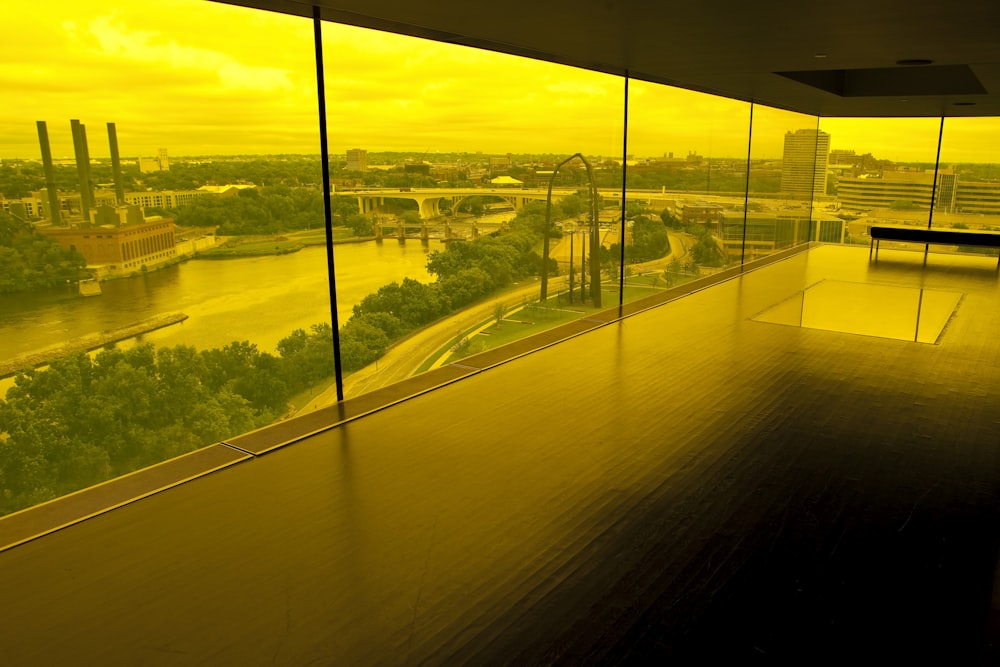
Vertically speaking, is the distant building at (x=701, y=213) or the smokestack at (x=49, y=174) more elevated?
the smokestack at (x=49, y=174)

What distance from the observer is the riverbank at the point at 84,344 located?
4.74 meters

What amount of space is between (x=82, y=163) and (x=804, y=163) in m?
11.9

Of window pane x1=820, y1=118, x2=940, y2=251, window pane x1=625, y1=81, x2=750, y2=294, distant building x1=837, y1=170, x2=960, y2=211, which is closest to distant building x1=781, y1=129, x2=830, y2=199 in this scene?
window pane x1=820, y1=118, x2=940, y2=251

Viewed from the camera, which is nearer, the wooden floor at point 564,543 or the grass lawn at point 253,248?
the wooden floor at point 564,543

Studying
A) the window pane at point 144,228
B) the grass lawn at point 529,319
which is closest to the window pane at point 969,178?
the grass lawn at point 529,319

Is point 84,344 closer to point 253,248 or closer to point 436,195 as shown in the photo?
point 253,248

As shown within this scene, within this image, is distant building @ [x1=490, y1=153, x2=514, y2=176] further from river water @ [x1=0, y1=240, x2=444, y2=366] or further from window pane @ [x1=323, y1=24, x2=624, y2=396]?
river water @ [x1=0, y1=240, x2=444, y2=366]

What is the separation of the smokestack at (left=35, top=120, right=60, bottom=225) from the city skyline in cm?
11

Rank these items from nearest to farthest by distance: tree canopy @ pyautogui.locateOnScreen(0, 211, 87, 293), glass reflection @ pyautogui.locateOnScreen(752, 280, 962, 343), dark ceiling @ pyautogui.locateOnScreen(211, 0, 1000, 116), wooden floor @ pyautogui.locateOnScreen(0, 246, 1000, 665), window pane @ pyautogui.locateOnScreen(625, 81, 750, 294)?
wooden floor @ pyautogui.locateOnScreen(0, 246, 1000, 665) < dark ceiling @ pyautogui.locateOnScreen(211, 0, 1000, 116) < tree canopy @ pyautogui.locateOnScreen(0, 211, 87, 293) < glass reflection @ pyautogui.locateOnScreen(752, 280, 962, 343) < window pane @ pyautogui.locateOnScreen(625, 81, 750, 294)

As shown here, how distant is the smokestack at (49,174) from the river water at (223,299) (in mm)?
601

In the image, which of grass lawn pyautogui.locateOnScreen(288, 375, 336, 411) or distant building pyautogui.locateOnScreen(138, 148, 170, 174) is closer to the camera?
grass lawn pyautogui.locateOnScreen(288, 375, 336, 411)

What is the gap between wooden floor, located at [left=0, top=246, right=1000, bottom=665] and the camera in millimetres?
2119

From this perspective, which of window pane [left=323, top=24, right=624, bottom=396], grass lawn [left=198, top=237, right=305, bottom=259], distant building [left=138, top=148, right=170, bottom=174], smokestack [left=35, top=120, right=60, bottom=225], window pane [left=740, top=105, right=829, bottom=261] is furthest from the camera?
window pane [left=740, top=105, right=829, bottom=261]

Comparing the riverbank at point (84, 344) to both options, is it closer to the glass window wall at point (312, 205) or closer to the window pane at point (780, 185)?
the glass window wall at point (312, 205)
